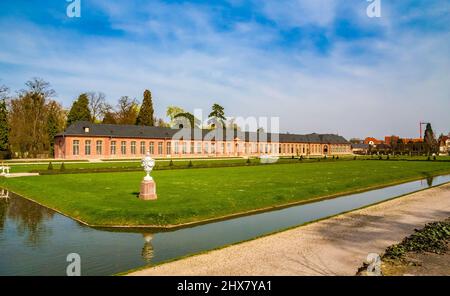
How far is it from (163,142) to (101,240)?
55.9 meters

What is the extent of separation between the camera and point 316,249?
984 cm

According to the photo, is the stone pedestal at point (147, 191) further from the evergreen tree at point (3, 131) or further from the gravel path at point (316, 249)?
the evergreen tree at point (3, 131)

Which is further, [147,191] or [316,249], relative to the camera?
[147,191]

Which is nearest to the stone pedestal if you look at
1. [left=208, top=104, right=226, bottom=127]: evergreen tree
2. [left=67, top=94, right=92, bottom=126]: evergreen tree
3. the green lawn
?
the green lawn

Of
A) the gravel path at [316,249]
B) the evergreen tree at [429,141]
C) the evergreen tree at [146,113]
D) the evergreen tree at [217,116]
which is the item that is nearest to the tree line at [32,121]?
the evergreen tree at [146,113]

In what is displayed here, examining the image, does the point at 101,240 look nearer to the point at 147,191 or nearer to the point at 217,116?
the point at 147,191

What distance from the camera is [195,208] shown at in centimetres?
1566

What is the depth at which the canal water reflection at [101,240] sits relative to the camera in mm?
9477

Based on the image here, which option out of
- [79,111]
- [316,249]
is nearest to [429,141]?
[79,111]

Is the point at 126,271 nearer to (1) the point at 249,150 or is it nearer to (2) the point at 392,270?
(2) the point at 392,270

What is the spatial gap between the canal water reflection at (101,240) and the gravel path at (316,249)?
137cm

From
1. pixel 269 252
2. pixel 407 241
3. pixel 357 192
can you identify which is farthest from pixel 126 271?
pixel 357 192

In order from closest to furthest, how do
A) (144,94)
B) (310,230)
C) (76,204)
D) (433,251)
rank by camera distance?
(433,251)
(310,230)
(76,204)
(144,94)
